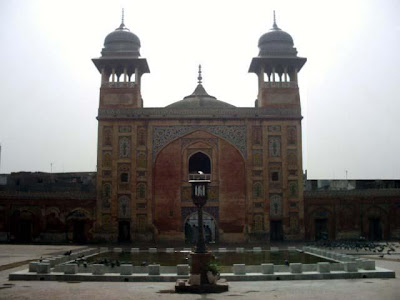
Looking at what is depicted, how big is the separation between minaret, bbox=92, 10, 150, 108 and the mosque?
2.8 inches

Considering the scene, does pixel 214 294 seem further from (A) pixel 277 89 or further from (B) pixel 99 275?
(A) pixel 277 89

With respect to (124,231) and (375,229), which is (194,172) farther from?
(375,229)

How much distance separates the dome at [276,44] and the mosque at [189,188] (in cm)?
48

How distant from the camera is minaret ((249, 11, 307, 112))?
2836 centimetres

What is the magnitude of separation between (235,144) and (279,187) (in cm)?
345

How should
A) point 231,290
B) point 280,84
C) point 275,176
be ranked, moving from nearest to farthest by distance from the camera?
point 231,290
point 275,176
point 280,84

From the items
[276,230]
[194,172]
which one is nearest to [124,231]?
[194,172]

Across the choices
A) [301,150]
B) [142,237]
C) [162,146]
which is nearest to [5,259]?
[142,237]

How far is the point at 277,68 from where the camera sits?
29.2 m

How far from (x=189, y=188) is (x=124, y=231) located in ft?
14.3

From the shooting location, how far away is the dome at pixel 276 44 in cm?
2908

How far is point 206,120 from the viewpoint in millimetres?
27688

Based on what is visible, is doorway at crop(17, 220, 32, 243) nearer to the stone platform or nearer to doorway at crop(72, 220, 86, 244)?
doorway at crop(72, 220, 86, 244)

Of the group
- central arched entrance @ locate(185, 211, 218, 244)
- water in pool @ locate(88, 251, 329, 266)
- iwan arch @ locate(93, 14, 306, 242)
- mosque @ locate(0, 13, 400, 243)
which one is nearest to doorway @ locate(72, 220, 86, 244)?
mosque @ locate(0, 13, 400, 243)
